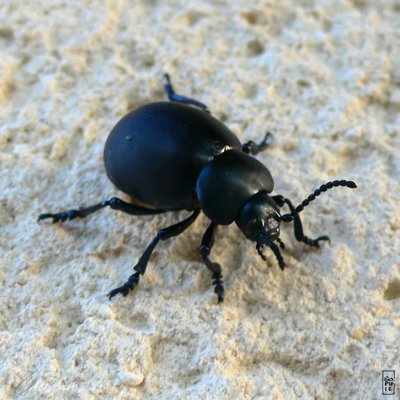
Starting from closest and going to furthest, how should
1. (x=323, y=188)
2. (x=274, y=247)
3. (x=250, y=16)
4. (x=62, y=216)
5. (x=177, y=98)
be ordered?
1. (x=274, y=247)
2. (x=323, y=188)
3. (x=62, y=216)
4. (x=177, y=98)
5. (x=250, y=16)

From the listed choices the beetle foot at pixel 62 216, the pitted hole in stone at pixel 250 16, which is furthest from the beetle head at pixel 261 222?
the pitted hole in stone at pixel 250 16

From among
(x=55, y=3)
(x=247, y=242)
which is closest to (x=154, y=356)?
(x=247, y=242)

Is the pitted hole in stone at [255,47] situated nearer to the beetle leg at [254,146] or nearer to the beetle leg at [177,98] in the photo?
the beetle leg at [177,98]

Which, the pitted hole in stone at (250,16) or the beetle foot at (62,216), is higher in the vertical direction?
the pitted hole in stone at (250,16)

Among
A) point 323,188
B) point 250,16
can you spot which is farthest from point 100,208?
point 250,16

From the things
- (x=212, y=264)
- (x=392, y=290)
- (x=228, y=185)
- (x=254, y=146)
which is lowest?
(x=392, y=290)

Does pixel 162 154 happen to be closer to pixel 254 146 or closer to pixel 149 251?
pixel 149 251

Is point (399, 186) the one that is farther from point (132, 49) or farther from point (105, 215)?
point (132, 49)
